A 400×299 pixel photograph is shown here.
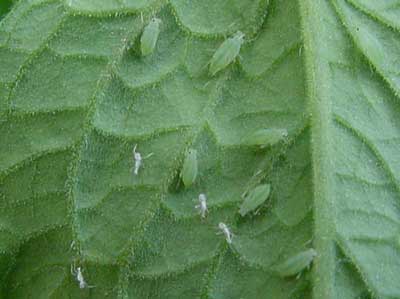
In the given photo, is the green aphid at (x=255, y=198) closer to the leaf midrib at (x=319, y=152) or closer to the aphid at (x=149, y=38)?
the leaf midrib at (x=319, y=152)

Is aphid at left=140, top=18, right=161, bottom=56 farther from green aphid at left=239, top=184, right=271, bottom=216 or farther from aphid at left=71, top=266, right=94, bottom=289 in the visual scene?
aphid at left=71, top=266, right=94, bottom=289

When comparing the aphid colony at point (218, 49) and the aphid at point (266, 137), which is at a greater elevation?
the aphid colony at point (218, 49)

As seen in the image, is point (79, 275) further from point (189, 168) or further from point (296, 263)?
point (296, 263)

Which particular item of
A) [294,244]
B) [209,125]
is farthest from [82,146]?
[294,244]

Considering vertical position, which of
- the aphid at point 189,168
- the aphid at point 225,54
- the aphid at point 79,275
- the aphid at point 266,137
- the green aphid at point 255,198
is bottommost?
the aphid at point 79,275

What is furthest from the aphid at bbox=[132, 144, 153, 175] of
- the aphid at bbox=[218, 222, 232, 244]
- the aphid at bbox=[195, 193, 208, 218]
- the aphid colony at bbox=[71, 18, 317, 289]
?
the aphid at bbox=[218, 222, 232, 244]

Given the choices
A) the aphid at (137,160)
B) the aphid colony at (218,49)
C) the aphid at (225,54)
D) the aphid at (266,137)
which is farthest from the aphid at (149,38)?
the aphid at (266,137)
